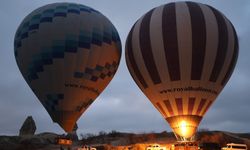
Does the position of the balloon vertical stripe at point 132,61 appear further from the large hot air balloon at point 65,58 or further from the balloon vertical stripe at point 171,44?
the balloon vertical stripe at point 171,44

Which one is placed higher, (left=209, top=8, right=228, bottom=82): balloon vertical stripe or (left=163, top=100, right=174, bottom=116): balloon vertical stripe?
(left=209, top=8, right=228, bottom=82): balloon vertical stripe

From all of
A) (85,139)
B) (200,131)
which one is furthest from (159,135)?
(85,139)

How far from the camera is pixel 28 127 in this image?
41969 millimetres

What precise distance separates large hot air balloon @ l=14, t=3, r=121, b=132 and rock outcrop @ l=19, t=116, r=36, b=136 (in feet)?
67.7

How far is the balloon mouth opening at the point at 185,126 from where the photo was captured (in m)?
19.1

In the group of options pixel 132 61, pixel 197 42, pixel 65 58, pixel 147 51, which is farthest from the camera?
pixel 132 61

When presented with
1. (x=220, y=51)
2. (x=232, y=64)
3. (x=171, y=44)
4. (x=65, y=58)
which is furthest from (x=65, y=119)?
(x=232, y=64)

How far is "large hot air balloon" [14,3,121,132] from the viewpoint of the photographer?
20.7 meters

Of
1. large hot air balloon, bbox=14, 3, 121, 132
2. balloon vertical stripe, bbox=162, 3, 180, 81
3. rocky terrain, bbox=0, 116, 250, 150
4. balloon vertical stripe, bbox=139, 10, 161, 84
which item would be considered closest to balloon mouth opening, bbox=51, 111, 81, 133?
large hot air balloon, bbox=14, 3, 121, 132

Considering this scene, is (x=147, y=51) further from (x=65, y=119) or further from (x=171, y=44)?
(x=65, y=119)

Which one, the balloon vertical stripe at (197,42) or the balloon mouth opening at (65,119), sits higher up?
the balloon vertical stripe at (197,42)

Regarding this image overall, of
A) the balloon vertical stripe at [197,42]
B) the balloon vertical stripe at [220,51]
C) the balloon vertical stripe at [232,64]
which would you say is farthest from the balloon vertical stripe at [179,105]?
the balloon vertical stripe at [232,64]

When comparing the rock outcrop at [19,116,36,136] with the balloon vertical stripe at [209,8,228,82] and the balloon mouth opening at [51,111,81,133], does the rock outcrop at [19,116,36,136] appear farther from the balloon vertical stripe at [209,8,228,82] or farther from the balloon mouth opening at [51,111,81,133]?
the balloon vertical stripe at [209,8,228,82]

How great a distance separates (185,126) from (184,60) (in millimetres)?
3197
